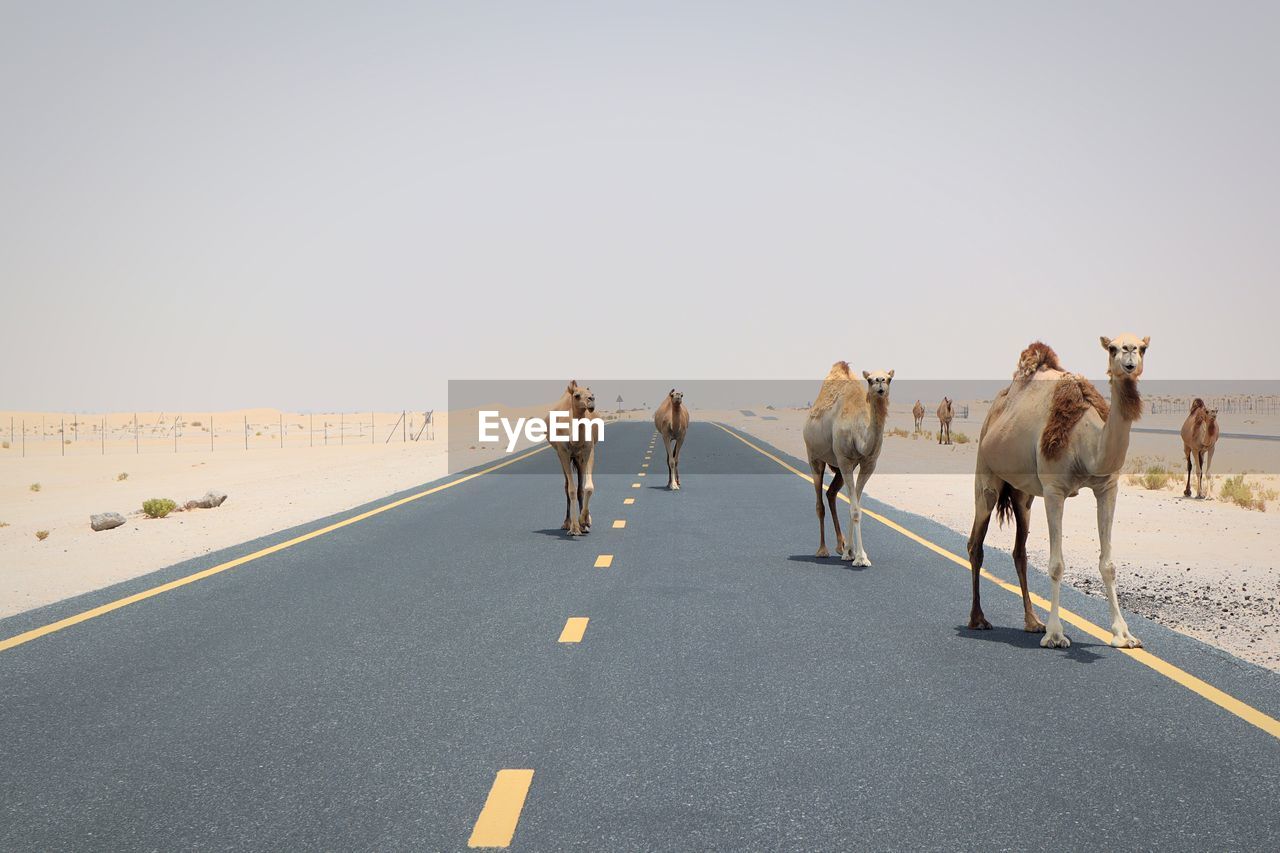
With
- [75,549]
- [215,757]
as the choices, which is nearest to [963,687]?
[215,757]

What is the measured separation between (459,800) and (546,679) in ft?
6.90

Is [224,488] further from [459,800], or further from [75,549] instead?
[459,800]

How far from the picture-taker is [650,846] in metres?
4.05

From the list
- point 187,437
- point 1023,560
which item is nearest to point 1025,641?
point 1023,560

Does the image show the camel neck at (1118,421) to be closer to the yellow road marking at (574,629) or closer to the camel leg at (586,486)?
the yellow road marking at (574,629)

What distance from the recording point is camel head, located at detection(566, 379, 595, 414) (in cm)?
1405

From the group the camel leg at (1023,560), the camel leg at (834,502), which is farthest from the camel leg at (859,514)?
the camel leg at (1023,560)

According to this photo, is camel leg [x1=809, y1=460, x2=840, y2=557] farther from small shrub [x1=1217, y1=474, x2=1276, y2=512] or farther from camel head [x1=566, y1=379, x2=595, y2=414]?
small shrub [x1=1217, y1=474, x2=1276, y2=512]

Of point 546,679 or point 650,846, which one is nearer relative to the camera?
point 650,846

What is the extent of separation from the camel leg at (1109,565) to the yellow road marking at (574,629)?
3.88m

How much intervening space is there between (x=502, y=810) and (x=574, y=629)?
3751 millimetres

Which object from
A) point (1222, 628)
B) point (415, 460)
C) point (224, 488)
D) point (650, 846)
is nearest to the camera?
point (650, 846)

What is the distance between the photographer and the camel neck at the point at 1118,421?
680 cm

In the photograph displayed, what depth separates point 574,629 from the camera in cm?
814
